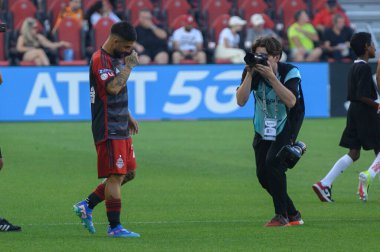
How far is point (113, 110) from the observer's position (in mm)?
9750

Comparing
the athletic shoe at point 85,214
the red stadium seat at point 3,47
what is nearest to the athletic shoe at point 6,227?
the athletic shoe at point 85,214

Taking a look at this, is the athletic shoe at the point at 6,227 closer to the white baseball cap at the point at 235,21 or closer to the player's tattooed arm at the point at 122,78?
the player's tattooed arm at the point at 122,78

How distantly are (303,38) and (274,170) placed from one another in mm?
16737

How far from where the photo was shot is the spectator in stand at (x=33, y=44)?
24703 millimetres

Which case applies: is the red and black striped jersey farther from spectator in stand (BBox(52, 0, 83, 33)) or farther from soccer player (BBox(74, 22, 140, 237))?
spectator in stand (BBox(52, 0, 83, 33))

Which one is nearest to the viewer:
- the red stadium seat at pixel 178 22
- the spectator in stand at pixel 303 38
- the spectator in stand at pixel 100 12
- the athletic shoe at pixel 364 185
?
the athletic shoe at pixel 364 185

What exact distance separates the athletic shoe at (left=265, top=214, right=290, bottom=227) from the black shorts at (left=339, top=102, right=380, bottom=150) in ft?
8.80

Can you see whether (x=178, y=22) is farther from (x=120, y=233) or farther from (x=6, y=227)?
(x=120, y=233)

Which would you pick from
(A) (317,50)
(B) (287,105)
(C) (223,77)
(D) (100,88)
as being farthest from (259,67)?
(A) (317,50)

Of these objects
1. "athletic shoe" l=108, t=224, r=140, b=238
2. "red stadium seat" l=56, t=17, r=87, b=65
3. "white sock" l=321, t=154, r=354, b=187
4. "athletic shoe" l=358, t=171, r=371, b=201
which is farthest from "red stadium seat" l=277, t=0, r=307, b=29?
"athletic shoe" l=108, t=224, r=140, b=238

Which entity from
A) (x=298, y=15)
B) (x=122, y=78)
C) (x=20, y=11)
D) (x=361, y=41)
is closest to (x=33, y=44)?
(x=20, y=11)

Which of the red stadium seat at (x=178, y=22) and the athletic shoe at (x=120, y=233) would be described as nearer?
the athletic shoe at (x=120, y=233)

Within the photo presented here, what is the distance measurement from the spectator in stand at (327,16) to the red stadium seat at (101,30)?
17.6 ft

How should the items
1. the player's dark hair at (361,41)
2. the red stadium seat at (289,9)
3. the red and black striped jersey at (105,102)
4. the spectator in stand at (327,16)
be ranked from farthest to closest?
the red stadium seat at (289,9), the spectator in stand at (327,16), the player's dark hair at (361,41), the red and black striped jersey at (105,102)
